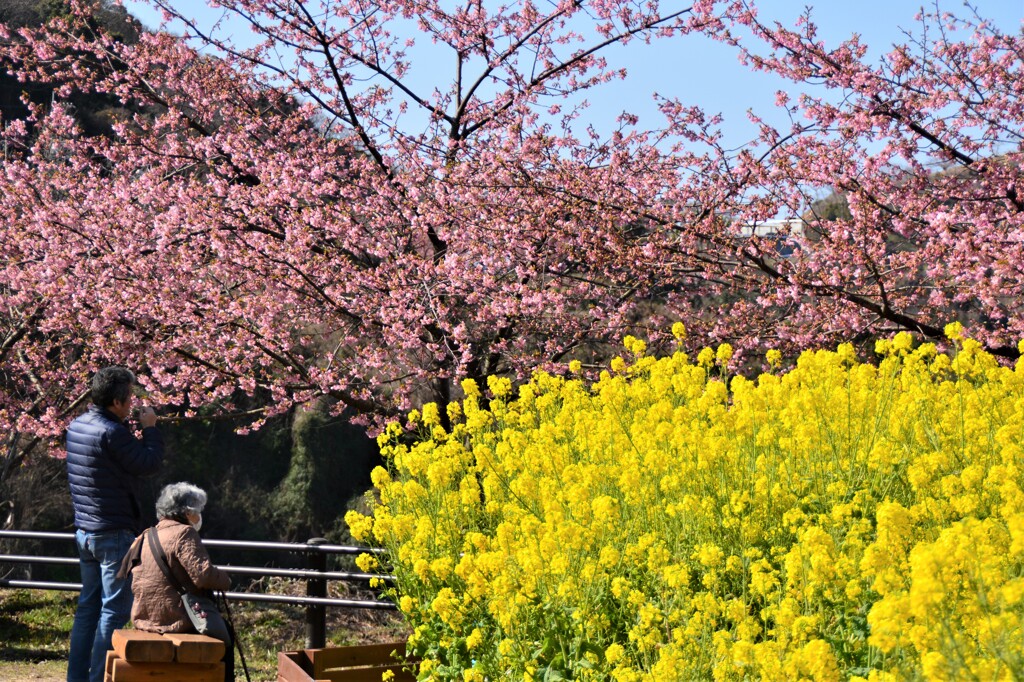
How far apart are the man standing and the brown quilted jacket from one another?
0.56m

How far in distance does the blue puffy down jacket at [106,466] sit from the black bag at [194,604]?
64 centimetres

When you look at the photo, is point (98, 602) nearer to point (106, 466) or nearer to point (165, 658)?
point (106, 466)

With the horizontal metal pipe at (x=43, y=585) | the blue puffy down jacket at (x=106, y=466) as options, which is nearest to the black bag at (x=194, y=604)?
the blue puffy down jacket at (x=106, y=466)

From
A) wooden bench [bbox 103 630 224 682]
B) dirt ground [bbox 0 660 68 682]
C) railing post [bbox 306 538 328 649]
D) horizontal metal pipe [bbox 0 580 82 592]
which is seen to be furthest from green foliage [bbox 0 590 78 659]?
wooden bench [bbox 103 630 224 682]

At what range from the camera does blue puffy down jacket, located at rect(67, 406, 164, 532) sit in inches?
247

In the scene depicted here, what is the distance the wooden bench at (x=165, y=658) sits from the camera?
541cm

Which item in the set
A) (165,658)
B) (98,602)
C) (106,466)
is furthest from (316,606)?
(165,658)

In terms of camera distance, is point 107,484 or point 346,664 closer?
point 346,664

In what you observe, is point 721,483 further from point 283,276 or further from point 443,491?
point 283,276

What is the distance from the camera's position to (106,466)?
20.6 ft

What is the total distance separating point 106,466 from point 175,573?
0.93 m

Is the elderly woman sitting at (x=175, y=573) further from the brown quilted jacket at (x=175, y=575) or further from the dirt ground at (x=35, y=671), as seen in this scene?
the dirt ground at (x=35, y=671)

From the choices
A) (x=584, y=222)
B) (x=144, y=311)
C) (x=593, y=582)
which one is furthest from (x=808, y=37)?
(x=144, y=311)

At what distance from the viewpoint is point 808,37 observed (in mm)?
8320
